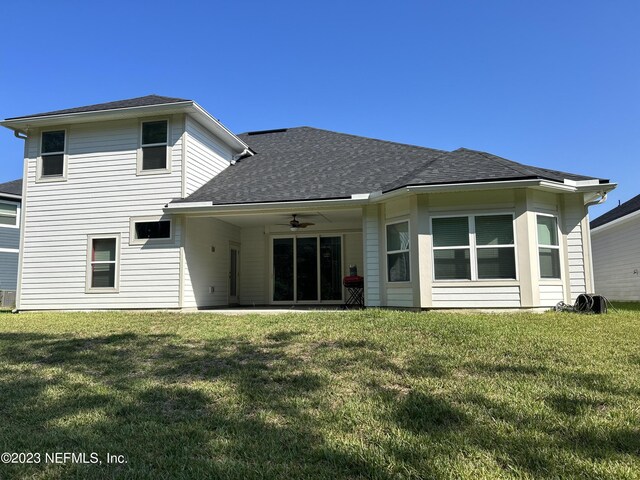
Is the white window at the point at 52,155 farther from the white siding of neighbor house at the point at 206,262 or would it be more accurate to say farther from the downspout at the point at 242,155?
the downspout at the point at 242,155

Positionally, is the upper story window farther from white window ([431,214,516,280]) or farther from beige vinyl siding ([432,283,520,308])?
beige vinyl siding ([432,283,520,308])

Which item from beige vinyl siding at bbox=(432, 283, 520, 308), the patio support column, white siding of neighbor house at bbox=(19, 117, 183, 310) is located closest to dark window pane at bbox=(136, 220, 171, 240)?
white siding of neighbor house at bbox=(19, 117, 183, 310)

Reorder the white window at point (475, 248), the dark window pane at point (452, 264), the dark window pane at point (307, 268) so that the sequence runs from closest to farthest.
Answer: the white window at point (475, 248)
the dark window pane at point (452, 264)
the dark window pane at point (307, 268)

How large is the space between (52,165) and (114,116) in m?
2.36

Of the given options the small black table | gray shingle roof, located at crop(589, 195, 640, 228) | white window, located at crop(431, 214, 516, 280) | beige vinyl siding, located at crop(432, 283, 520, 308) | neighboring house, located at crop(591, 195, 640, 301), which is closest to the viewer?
beige vinyl siding, located at crop(432, 283, 520, 308)

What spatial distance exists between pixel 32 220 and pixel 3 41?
219 inches

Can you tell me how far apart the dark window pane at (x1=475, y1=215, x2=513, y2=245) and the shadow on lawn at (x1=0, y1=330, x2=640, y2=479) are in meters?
4.80

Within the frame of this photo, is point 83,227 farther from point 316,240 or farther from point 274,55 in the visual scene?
point 274,55

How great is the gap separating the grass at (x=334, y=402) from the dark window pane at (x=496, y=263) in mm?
2352

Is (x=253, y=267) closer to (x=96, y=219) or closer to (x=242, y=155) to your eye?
(x=242, y=155)

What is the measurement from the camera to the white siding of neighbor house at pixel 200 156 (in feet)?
37.7

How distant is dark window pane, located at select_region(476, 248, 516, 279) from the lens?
912 cm

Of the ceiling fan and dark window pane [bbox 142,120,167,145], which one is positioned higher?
dark window pane [bbox 142,120,167,145]

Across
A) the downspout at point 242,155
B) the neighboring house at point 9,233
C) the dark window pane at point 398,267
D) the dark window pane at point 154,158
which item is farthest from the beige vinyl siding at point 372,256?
the neighboring house at point 9,233
